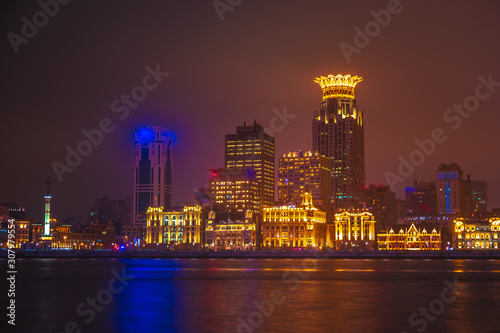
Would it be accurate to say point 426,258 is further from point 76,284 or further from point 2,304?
point 2,304

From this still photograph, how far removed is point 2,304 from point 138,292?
1443 centimetres

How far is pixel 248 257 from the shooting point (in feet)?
643

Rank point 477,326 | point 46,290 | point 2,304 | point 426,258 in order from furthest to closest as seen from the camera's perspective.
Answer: point 426,258 < point 46,290 < point 2,304 < point 477,326

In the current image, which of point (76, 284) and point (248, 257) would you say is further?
point (248, 257)

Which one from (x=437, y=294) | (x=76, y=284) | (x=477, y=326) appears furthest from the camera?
(x=76, y=284)

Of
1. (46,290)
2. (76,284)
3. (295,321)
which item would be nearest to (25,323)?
(295,321)

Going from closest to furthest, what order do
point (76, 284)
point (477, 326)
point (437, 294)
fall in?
point (477, 326), point (437, 294), point (76, 284)

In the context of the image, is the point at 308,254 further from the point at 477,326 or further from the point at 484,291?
the point at 477,326

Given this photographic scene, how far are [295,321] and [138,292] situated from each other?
25828 millimetres

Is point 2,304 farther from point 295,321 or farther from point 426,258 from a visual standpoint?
point 426,258

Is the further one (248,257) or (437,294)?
(248,257)

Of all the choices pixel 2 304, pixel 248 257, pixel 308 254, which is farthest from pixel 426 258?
pixel 2 304

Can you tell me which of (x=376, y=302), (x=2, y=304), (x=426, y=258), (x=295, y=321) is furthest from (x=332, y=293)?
(x=426, y=258)

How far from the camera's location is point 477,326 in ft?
147
